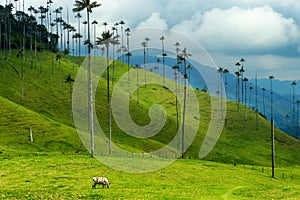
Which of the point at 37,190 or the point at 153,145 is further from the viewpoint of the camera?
the point at 153,145

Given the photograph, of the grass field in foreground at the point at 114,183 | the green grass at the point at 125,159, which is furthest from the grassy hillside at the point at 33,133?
the grass field in foreground at the point at 114,183

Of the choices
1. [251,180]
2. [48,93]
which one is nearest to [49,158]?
[251,180]

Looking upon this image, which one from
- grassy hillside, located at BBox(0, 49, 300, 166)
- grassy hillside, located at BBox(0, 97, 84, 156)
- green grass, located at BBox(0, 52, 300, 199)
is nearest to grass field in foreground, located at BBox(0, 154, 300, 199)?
green grass, located at BBox(0, 52, 300, 199)

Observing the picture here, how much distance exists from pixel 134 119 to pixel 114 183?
94.8 metres

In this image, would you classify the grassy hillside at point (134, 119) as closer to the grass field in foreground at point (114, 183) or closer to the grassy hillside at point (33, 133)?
the grassy hillside at point (33, 133)

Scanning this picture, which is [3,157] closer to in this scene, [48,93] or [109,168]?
[109,168]

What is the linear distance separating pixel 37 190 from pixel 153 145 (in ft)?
259

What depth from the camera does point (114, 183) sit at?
4491 cm

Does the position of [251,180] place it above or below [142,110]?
below

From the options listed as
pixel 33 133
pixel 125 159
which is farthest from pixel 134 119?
pixel 125 159

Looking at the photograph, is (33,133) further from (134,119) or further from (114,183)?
(134,119)

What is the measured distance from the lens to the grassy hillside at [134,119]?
10288 cm

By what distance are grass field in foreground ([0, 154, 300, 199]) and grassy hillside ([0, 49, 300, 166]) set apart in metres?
30.3

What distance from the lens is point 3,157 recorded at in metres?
62.7
